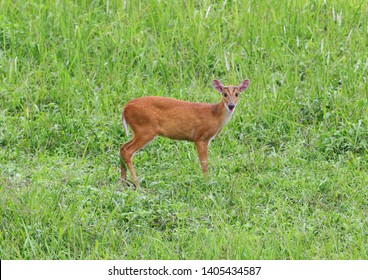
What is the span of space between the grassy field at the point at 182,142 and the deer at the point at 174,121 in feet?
0.80

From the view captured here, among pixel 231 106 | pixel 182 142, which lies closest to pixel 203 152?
pixel 231 106

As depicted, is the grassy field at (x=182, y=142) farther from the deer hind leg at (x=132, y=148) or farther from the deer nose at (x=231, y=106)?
the deer nose at (x=231, y=106)

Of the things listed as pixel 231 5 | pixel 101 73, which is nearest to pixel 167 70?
pixel 101 73

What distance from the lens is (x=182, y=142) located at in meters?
9.92

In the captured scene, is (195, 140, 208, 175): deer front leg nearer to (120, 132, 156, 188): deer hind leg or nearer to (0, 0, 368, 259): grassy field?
(0, 0, 368, 259): grassy field

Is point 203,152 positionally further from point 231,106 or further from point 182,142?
point 182,142

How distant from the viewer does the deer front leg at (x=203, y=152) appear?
9.06 metres

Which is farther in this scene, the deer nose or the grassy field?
the deer nose

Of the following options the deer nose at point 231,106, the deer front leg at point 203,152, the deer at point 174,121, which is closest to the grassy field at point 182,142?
the deer front leg at point 203,152

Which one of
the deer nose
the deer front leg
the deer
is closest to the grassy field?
the deer front leg

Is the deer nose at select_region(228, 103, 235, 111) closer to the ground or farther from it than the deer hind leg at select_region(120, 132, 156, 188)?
farther from it

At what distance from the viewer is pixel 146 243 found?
302 inches

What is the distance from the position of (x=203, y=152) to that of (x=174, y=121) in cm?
38

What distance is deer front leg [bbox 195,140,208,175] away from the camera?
29.7 feet
